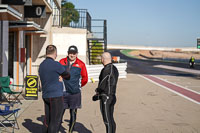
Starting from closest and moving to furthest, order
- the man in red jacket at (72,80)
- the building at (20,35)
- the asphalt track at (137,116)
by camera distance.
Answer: the man in red jacket at (72,80) < the asphalt track at (137,116) < the building at (20,35)

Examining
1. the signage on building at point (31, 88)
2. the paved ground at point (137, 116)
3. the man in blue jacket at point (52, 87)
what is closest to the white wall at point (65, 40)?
the paved ground at point (137, 116)

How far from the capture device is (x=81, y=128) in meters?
6.96

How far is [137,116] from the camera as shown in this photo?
28.0 ft

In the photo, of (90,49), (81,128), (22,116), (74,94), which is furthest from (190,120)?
(90,49)

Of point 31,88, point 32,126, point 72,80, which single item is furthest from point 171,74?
point 72,80

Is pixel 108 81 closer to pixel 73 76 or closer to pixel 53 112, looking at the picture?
pixel 73 76

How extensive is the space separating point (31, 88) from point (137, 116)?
4699 mm

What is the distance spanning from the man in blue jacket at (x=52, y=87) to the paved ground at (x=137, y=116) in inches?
67.9

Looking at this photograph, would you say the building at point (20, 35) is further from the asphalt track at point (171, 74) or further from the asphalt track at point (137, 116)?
the asphalt track at point (171, 74)

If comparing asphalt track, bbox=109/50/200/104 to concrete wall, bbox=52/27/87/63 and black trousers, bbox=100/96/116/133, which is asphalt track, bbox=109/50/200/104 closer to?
concrete wall, bbox=52/27/87/63

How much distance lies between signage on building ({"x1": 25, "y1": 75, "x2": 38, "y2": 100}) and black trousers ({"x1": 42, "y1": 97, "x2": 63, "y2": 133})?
6.46 meters

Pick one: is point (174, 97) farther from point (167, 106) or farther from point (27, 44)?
point (27, 44)

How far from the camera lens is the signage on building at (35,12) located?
14023 mm

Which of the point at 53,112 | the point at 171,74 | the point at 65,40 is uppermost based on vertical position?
the point at 65,40
